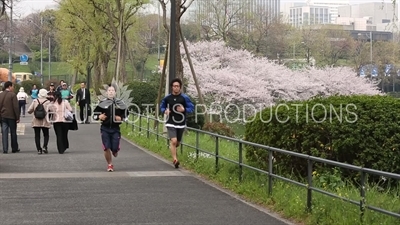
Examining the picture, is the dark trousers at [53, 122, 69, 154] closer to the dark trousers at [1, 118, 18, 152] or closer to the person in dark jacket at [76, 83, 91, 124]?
the dark trousers at [1, 118, 18, 152]

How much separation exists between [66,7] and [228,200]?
4153 centimetres

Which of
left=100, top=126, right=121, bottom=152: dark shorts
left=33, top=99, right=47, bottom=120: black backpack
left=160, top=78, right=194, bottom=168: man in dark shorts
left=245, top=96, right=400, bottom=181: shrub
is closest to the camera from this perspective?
left=245, top=96, right=400, bottom=181: shrub

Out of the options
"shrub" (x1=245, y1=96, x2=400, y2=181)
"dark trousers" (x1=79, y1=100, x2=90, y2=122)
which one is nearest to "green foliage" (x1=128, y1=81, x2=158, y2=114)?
"dark trousers" (x1=79, y1=100, x2=90, y2=122)

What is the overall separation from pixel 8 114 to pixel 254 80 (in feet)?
87.4

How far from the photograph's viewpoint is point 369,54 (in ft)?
238

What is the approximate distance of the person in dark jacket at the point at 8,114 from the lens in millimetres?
20016

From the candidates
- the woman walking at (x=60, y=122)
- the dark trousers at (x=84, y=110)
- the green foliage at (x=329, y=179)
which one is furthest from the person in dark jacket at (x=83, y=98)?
the green foliage at (x=329, y=179)

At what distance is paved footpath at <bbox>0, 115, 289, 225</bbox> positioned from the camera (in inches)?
380

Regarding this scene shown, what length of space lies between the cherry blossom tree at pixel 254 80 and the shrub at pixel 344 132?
29223 millimetres

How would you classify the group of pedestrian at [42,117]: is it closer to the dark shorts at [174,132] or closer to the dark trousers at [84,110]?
the dark shorts at [174,132]

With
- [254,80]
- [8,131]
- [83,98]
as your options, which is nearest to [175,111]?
[8,131]

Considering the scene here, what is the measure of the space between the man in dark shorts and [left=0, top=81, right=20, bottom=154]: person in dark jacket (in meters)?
5.84

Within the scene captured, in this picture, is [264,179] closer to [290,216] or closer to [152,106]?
[290,216]

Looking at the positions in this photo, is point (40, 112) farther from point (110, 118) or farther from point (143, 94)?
point (143, 94)
